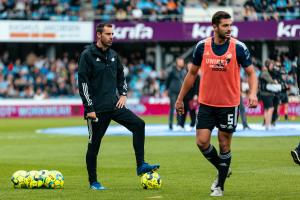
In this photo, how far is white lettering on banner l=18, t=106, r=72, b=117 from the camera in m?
44.3

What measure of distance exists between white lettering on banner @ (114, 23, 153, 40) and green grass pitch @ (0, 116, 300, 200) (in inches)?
820

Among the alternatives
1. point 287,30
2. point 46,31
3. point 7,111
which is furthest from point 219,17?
point 46,31

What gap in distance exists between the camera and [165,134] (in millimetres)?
27484

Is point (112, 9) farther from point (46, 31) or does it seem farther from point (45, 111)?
point (45, 111)

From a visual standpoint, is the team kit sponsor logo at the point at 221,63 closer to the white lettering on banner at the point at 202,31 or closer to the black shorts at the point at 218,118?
the black shorts at the point at 218,118

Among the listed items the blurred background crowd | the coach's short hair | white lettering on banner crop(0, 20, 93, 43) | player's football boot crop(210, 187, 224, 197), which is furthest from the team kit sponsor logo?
white lettering on banner crop(0, 20, 93, 43)

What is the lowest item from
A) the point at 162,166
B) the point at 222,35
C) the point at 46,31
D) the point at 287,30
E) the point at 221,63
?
the point at 46,31

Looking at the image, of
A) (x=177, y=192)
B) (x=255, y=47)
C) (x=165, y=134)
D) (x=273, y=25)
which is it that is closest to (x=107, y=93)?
(x=177, y=192)

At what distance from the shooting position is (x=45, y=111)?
44.6 metres

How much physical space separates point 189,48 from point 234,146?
28.7 m

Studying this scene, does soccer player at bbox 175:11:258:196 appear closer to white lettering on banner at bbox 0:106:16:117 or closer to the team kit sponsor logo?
the team kit sponsor logo

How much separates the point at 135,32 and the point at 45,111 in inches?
269

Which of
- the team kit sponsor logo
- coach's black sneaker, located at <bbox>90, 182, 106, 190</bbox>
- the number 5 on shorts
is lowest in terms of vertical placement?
coach's black sneaker, located at <bbox>90, 182, 106, 190</bbox>

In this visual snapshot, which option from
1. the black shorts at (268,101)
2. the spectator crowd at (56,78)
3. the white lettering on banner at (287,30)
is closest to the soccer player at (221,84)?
the black shorts at (268,101)
